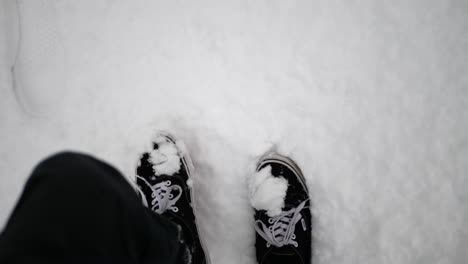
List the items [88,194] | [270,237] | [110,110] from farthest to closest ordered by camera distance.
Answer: [110,110] < [270,237] < [88,194]

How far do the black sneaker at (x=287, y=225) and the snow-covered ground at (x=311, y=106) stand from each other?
1.7 inches

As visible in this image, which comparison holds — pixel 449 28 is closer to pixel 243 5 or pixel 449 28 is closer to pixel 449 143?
pixel 449 143

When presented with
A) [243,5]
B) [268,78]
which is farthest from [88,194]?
[243,5]

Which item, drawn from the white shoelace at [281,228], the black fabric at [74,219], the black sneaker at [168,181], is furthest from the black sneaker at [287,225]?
the black fabric at [74,219]

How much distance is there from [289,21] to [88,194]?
29.2 inches

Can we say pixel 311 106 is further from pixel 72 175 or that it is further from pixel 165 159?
pixel 72 175

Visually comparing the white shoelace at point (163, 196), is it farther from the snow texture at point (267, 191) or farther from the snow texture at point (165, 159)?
the snow texture at point (267, 191)

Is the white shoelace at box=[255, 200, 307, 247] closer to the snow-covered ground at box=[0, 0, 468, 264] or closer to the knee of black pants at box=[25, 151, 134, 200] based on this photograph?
the snow-covered ground at box=[0, 0, 468, 264]

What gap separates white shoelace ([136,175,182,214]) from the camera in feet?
2.85

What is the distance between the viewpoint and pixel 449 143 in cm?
84

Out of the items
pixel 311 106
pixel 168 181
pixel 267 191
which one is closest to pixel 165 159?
pixel 168 181

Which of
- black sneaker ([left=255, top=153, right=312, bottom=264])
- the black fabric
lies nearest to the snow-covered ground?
black sneaker ([left=255, top=153, right=312, bottom=264])

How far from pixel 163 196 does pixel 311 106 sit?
1.72 ft

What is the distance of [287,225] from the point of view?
852mm
